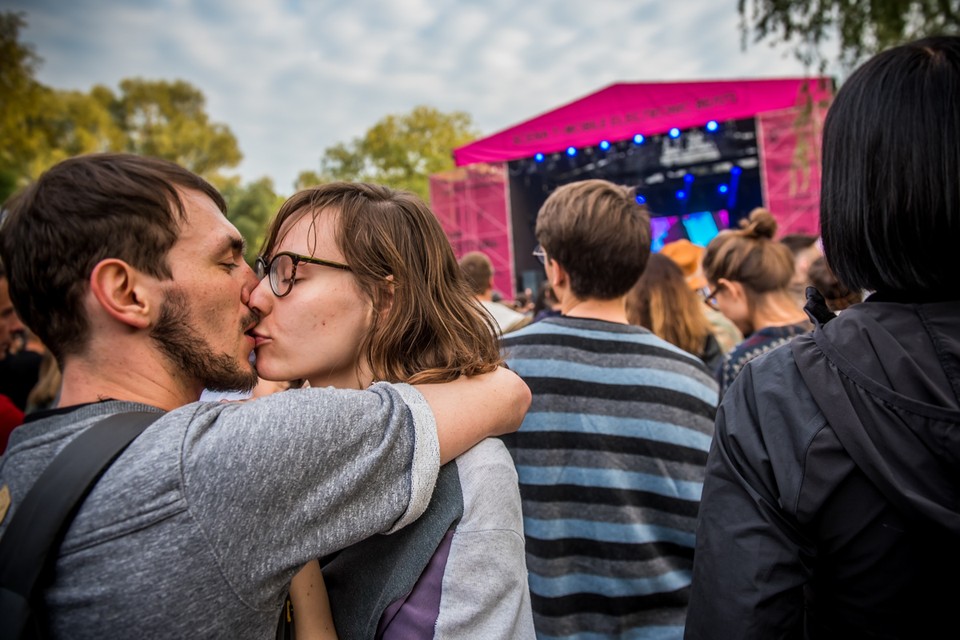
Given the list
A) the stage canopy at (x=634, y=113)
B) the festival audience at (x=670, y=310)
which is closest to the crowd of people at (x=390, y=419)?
the festival audience at (x=670, y=310)

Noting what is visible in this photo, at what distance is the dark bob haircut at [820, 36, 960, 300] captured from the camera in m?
0.92

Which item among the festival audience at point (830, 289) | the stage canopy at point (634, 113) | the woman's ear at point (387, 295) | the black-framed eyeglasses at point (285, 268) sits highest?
the stage canopy at point (634, 113)

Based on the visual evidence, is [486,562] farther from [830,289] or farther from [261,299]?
[830,289]

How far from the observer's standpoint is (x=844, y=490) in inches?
36.8

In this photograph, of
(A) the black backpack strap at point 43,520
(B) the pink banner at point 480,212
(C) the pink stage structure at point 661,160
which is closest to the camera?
(A) the black backpack strap at point 43,520

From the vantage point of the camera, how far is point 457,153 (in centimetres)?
1472

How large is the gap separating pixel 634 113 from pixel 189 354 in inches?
543

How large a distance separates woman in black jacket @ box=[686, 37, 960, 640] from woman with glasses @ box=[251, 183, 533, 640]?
0.42 meters

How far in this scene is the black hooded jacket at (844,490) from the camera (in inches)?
34.1

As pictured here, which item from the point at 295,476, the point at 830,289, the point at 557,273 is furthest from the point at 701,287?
the point at 295,476

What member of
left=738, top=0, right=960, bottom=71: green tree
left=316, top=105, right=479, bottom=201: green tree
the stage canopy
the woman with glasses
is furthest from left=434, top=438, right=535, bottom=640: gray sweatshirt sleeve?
left=316, top=105, right=479, bottom=201: green tree

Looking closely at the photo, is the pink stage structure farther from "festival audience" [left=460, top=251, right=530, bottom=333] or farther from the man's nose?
the man's nose

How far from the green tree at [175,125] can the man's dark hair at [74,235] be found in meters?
41.9

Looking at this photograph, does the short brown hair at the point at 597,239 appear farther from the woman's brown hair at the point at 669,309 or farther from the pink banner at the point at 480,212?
the pink banner at the point at 480,212
